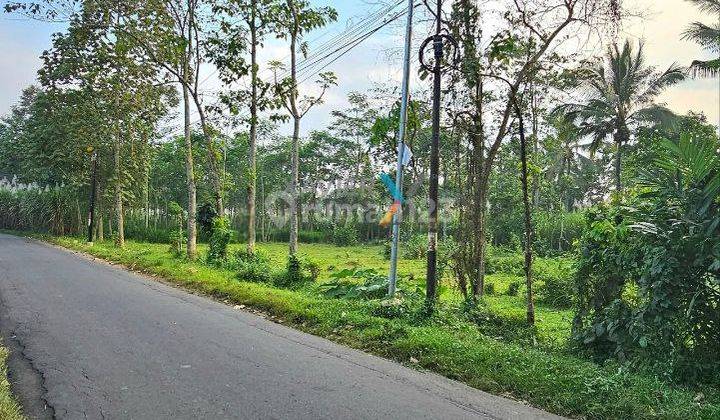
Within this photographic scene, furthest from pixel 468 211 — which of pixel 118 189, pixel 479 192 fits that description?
pixel 118 189

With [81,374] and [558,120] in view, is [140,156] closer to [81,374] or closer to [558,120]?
[558,120]

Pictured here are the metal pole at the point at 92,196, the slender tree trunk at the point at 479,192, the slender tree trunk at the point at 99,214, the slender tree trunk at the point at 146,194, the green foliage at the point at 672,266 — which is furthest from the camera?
the slender tree trunk at the point at 146,194

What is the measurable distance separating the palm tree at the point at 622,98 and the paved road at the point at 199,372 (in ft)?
75.6

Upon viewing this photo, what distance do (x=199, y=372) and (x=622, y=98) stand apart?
26162 millimetres

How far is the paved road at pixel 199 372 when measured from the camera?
14.3 feet

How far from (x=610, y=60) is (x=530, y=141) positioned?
18.3 feet

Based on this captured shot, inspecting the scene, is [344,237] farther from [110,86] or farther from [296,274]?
[296,274]

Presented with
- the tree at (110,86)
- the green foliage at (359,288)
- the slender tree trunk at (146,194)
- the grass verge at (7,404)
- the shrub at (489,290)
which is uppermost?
the tree at (110,86)

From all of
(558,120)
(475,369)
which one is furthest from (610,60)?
(475,369)

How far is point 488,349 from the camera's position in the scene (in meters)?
6.04

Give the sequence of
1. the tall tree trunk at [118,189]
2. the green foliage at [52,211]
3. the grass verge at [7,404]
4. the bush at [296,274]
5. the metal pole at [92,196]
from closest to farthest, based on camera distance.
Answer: the grass verge at [7,404] → the bush at [296,274] → the tall tree trunk at [118,189] → the metal pole at [92,196] → the green foliage at [52,211]

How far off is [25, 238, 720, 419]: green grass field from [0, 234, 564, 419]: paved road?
32 cm

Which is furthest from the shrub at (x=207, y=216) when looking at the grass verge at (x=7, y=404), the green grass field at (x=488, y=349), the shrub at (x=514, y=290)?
the grass verge at (x=7, y=404)

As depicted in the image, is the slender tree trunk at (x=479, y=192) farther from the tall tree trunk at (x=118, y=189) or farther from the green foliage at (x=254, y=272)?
the tall tree trunk at (x=118, y=189)
